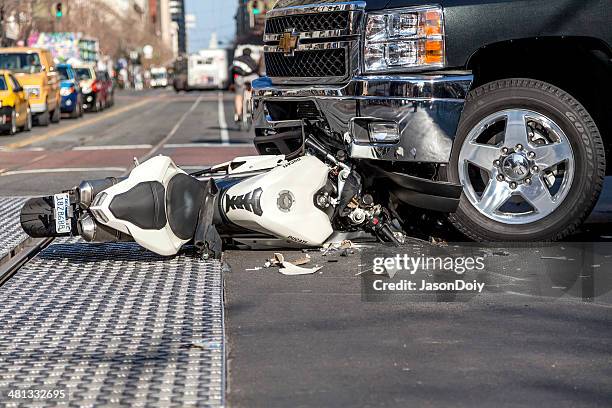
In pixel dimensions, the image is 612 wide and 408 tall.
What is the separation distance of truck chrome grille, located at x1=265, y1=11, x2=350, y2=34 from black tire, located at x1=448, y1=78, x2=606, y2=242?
3.12ft

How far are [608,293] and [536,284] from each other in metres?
→ 0.39

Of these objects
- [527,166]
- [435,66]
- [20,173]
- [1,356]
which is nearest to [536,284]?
[527,166]

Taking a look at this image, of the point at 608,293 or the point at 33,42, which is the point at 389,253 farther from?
the point at 33,42

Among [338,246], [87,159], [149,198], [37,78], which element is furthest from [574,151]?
[37,78]

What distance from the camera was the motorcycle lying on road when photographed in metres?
6.81

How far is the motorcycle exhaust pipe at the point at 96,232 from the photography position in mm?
6910

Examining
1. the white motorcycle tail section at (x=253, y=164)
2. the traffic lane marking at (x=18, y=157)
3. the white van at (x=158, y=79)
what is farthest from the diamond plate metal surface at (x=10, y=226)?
the white van at (x=158, y=79)

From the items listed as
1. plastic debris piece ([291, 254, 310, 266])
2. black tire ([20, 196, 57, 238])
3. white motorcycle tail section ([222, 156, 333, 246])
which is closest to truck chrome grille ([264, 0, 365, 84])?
white motorcycle tail section ([222, 156, 333, 246])

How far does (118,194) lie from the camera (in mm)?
6777

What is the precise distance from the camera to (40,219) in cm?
715

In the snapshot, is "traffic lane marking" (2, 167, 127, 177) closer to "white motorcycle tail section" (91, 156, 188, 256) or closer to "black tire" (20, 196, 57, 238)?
"black tire" (20, 196, 57, 238)

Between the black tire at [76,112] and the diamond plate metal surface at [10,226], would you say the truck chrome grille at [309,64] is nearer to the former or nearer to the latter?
the diamond plate metal surface at [10,226]

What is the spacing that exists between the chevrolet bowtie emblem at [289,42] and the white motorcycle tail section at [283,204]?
3.19 ft

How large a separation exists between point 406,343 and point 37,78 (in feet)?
91.8
